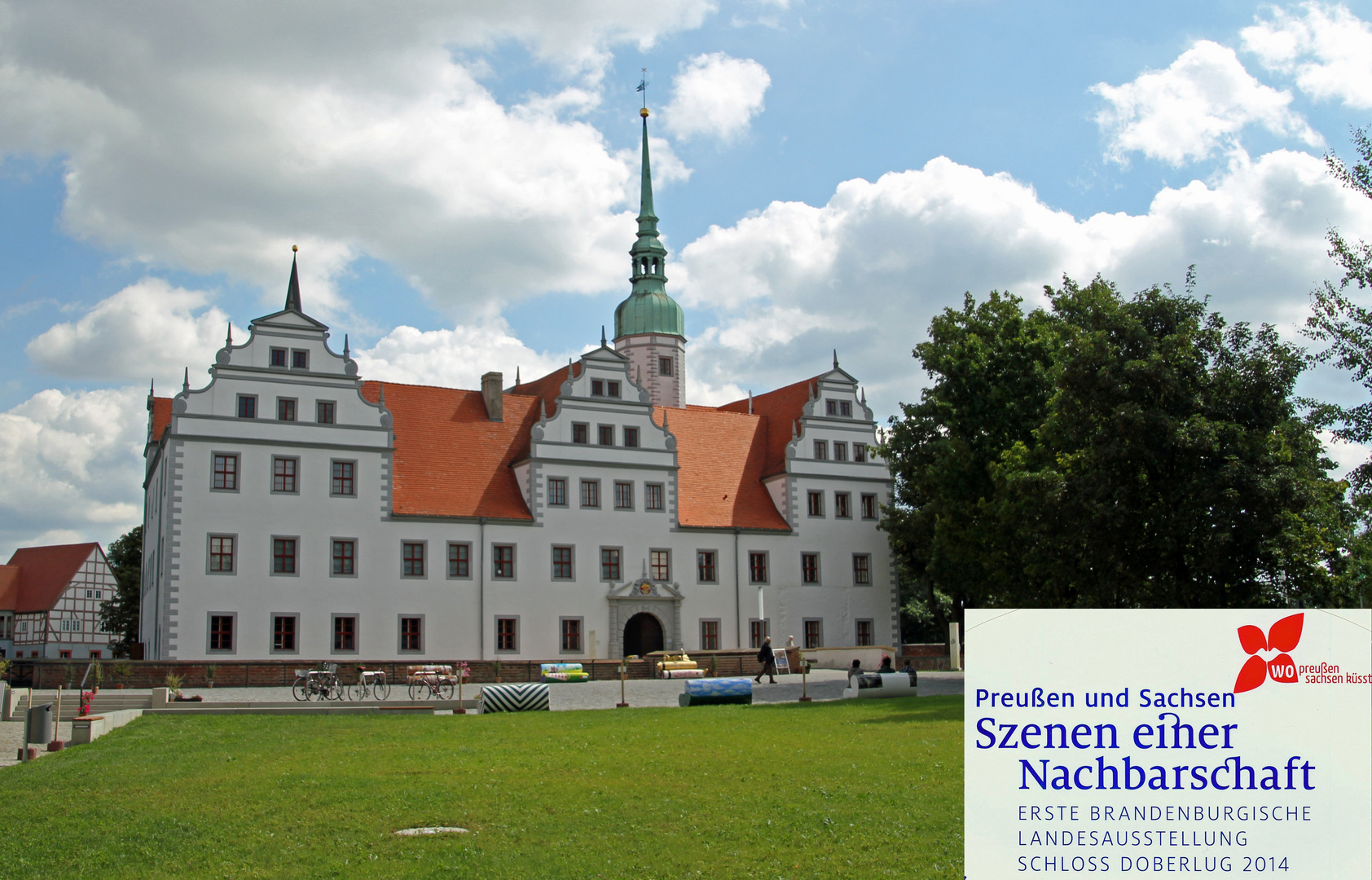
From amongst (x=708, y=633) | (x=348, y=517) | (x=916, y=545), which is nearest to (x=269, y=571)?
(x=348, y=517)

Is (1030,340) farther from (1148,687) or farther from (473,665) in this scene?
(1148,687)

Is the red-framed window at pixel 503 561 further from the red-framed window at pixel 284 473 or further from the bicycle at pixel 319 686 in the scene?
the bicycle at pixel 319 686

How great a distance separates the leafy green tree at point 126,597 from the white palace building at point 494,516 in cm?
1235

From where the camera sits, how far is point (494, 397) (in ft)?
186

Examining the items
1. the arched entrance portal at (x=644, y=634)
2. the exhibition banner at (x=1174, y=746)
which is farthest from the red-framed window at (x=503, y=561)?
the exhibition banner at (x=1174, y=746)

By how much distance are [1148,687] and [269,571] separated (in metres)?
45.0

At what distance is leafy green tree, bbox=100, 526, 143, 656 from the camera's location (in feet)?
220

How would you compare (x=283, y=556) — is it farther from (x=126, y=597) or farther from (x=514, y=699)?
(x=126, y=597)

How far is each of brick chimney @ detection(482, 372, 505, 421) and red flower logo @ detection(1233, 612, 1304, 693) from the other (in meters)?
51.8

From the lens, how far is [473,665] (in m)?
45.2

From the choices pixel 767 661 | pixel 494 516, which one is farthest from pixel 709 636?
pixel 767 661

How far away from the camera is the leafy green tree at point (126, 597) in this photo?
220 feet

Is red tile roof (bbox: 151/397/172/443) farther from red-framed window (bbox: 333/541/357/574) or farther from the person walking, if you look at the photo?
the person walking

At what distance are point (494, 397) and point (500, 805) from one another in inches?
1757
